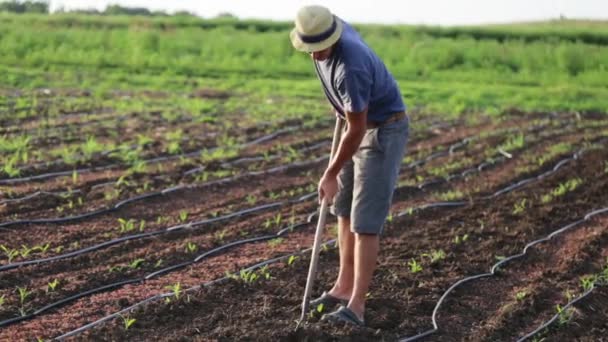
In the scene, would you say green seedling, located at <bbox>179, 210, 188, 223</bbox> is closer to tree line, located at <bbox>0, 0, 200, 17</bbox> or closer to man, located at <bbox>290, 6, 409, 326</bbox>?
man, located at <bbox>290, 6, 409, 326</bbox>

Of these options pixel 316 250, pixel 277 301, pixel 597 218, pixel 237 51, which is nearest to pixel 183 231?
pixel 277 301

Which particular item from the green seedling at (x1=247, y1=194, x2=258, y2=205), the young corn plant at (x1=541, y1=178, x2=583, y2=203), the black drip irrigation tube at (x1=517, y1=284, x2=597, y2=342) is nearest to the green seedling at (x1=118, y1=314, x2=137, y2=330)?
the black drip irrigation tube at (x1=517, y1=284, x2=597, y2=342)

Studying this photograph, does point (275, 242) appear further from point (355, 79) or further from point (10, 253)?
point (355, 79)

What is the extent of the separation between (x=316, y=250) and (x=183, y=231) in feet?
6.79

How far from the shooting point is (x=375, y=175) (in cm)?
Result: 461

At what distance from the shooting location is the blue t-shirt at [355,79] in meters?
4.30

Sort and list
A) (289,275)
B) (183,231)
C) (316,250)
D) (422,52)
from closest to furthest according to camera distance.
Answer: (316,250), (289,275), (183,231), (422,52)

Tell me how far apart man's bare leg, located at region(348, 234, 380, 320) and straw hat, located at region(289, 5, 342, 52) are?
0.98 metres

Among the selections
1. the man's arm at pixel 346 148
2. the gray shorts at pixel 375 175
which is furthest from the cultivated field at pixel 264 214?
the man's arm at pixel 346 148

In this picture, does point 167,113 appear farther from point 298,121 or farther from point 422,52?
point 422,52

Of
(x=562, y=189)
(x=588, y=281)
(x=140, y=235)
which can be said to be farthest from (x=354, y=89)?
(x=562, y=189)

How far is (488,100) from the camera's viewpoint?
14.8 m

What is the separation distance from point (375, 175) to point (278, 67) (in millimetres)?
13937

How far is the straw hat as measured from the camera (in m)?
4.25
